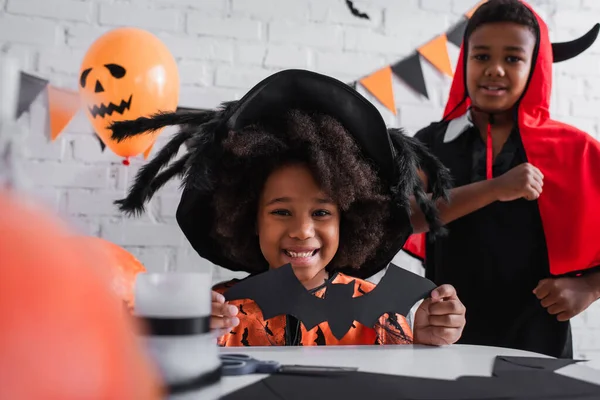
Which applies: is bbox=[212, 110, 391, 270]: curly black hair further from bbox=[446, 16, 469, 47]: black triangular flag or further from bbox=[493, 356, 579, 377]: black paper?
bbox=[446, 16, 469, 47]: black triangular flag

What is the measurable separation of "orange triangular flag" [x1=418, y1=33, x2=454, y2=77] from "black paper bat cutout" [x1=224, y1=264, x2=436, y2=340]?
1.41 meters

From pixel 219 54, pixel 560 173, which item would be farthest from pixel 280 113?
pixel 219 54

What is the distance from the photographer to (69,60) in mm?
1620

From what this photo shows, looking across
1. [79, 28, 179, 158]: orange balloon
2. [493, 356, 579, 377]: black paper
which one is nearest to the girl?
[493, 356, 579, 377]: black paper

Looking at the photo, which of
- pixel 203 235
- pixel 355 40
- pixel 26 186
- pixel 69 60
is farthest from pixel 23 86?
pixel 26 186

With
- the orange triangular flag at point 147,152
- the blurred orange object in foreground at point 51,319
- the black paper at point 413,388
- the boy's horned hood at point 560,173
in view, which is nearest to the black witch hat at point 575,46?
the boy's horned hood at point 560,173

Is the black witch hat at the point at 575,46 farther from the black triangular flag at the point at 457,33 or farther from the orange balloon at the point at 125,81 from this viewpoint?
the orange balloon at the point at 125,81

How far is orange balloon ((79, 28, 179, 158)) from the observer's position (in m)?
1.39

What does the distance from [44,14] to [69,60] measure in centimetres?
15

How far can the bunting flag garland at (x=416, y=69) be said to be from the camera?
6.17ft

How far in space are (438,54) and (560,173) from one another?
846 millimetres

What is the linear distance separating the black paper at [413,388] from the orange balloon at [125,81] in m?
1.09

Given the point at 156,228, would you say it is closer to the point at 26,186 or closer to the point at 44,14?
the point at 44,14

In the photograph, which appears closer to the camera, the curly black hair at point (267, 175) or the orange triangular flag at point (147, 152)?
the curly black hair at point (267, 175)
